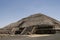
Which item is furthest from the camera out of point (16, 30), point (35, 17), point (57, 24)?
point (35, 17)

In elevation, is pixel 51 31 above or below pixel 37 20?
below

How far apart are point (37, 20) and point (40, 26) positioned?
24.0 ft

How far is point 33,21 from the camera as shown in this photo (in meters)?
45.3

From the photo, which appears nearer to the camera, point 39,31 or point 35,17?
point 39,31

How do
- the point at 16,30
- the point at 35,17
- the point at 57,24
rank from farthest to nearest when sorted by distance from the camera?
the point at 35,17, the point at 57,24, the point at 16,30

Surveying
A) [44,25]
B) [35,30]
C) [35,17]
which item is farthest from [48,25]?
[35,17]

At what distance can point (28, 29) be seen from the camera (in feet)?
123

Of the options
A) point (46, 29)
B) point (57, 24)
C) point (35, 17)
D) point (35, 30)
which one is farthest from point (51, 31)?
point (35, 17)

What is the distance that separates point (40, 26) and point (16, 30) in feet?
19.9

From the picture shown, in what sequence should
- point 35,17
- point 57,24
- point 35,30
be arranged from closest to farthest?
point 35,30, point 57,24, point 35,17

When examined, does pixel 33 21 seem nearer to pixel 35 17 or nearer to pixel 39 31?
pixel 35 17

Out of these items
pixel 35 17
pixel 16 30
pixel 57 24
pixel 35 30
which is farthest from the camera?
pixel 35 17

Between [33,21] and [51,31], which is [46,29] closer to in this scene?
[51,31]

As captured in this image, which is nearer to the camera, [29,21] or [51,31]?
[51,31]
